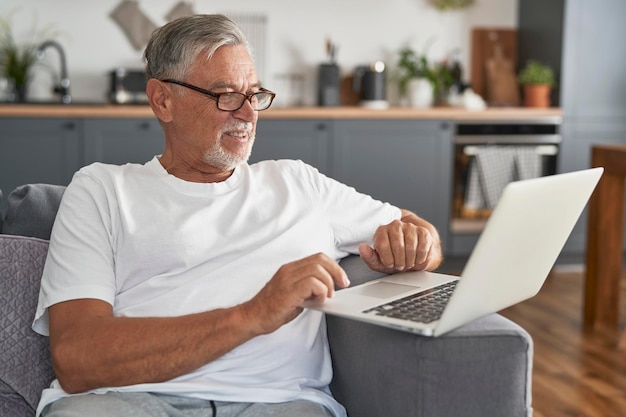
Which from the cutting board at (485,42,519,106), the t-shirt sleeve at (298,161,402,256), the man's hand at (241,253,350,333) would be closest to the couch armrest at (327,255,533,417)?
the man's hand at (241,253,350,333)

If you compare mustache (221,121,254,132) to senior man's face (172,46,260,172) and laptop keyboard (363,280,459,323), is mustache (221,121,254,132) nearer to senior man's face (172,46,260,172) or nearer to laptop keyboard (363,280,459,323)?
senior man's face (172,46,260,172)

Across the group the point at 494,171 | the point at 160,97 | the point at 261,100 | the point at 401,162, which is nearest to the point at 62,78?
the point at 401,162

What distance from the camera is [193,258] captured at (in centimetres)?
160

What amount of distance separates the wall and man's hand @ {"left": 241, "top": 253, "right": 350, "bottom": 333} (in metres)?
3.90

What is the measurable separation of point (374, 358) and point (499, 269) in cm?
31

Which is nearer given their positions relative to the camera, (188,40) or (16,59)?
(188,40)

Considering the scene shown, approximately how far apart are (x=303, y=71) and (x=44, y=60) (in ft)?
5.08

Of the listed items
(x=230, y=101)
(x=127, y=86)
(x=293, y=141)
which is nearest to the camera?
(x=230, y=101)

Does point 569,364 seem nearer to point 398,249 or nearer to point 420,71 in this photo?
point 398,249

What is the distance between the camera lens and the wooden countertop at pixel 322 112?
4.39 m

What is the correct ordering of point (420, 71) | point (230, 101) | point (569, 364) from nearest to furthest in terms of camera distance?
point (230, 101)
point (569, 364)
point (420, 71)

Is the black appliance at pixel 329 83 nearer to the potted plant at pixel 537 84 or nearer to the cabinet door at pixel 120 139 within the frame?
the cabinet door at pixel 120 139

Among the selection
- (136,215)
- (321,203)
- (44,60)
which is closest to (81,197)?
(136,215)

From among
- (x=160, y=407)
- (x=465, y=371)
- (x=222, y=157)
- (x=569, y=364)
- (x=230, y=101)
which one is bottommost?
(x=569, y=364)
